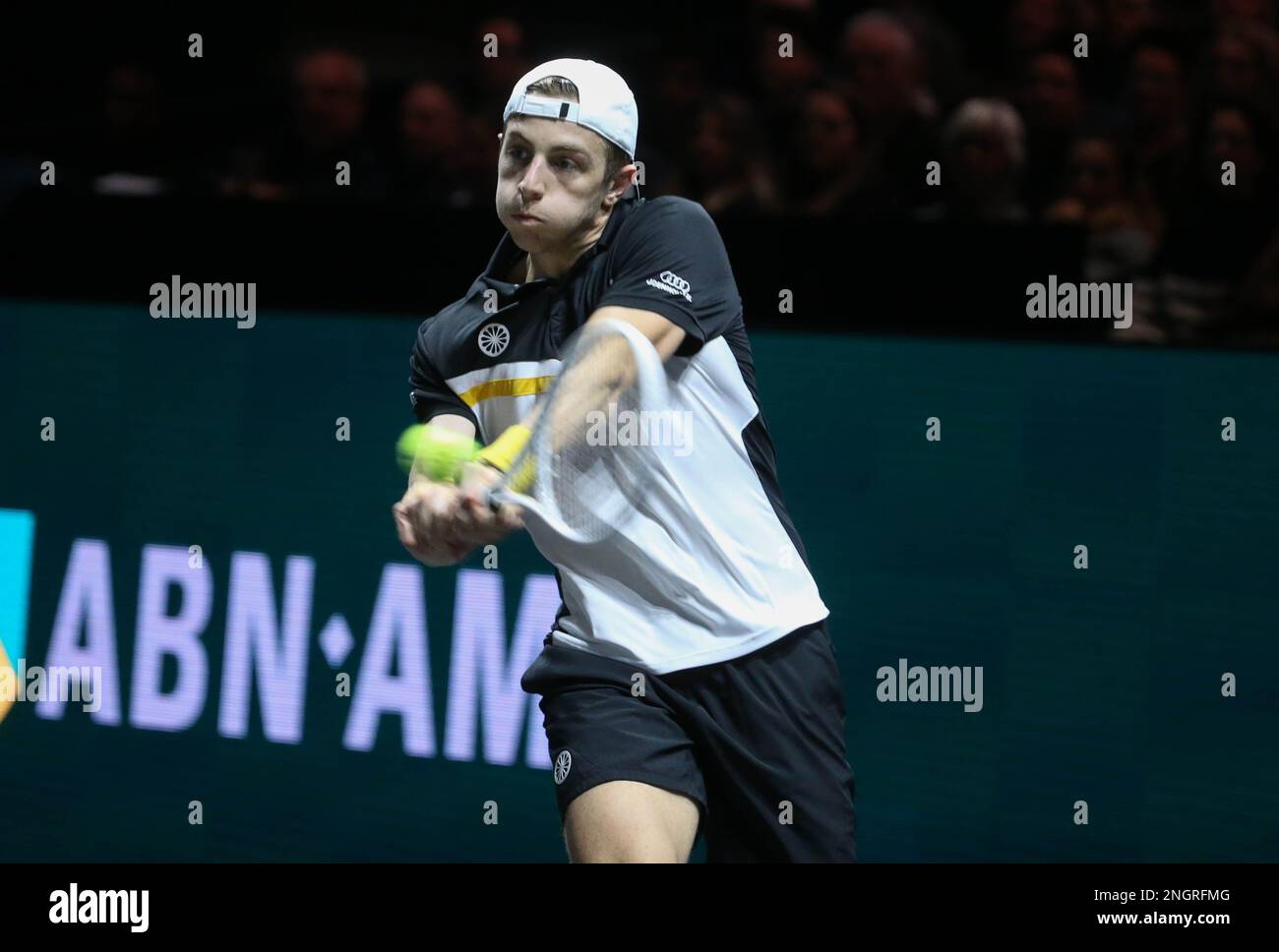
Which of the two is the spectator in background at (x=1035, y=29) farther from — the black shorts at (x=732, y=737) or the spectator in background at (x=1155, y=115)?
the black shorts at (x=732, y=737)

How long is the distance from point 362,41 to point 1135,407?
568 centimetres

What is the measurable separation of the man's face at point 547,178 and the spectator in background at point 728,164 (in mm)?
2494

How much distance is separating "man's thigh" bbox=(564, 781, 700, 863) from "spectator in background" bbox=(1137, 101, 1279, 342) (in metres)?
2.54

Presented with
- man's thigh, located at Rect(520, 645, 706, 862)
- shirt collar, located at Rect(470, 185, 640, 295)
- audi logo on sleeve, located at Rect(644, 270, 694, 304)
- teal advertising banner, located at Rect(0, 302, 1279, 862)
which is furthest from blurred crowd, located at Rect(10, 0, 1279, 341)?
man's thigh, located at Rect(520, 645, 706, 862)

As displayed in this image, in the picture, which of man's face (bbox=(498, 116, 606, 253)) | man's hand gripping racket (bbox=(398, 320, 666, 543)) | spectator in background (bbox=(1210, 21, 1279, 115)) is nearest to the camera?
man's hand gripping racket (bbox=(398, 320, 666, 543))

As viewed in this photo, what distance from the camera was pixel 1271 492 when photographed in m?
5.09

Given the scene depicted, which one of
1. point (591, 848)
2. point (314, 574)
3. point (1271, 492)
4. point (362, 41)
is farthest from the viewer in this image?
point (362, 41)

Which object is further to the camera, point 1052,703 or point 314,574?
point 314,574

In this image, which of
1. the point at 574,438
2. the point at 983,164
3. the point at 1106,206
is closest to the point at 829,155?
the point at 983,164

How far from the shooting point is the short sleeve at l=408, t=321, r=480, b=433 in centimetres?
391

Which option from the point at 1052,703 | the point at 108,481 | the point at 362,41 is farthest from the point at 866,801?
the point at 362,41

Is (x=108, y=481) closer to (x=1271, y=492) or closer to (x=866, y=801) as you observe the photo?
(x=866, y=801)

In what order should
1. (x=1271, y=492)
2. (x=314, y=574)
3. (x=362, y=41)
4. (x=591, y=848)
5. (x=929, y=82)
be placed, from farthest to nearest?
(x=362, y=41) < (x=929, y=82) < (x=314, y=574) < (x=1271, y=492) < (x=591, y=848)

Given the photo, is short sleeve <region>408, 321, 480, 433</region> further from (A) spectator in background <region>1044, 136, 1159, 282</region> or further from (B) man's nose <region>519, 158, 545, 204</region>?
(A) spectator in background <region>1044, 136, 1159, 282</region>
